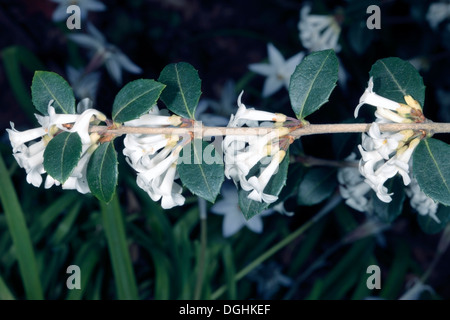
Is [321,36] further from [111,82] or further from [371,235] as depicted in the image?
[111,82]

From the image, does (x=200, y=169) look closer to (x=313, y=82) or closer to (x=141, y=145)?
(x=141, y=145)

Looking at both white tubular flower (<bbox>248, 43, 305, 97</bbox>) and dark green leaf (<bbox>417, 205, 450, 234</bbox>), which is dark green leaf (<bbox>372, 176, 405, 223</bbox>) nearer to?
dark green leaf (<bbox>417, 205, 450, 234</bbox>)

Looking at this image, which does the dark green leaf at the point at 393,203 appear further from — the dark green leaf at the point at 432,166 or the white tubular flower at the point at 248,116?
the white tubular flower at the point at 248,116

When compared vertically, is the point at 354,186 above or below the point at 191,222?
below

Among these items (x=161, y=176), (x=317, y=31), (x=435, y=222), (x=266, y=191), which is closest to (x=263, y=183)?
(x=266, y=191)

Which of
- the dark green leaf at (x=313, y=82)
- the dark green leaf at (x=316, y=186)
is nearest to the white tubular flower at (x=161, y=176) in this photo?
the dark green leaf at (x=313, y=82)
